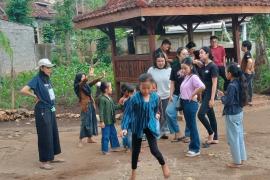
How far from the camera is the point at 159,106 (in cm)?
673

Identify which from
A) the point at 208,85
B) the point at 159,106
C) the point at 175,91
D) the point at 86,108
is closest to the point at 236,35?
the point at 175,91

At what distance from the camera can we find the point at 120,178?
A: 650 cm

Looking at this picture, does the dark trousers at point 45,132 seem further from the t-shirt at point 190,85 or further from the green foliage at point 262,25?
the green foliage at point 262,25

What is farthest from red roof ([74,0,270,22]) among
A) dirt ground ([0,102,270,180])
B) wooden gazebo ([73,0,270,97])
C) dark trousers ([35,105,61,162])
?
dark trousers ([35,105,61,162])

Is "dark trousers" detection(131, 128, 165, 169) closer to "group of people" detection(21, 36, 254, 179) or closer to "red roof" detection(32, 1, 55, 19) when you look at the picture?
"group of people" detection(21, 36, 254, 179)

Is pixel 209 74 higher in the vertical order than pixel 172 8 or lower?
lower

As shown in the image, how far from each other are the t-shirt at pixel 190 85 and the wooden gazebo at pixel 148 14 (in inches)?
135

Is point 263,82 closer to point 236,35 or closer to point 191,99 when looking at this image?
point 236,35

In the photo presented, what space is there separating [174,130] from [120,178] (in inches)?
91.3

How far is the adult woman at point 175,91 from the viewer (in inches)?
324

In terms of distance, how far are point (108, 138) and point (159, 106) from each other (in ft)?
5.57

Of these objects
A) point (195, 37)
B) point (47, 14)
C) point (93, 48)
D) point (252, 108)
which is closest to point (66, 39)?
point (93, 48)

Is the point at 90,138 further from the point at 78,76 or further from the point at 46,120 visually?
the point at 46,120

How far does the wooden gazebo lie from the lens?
10.7 metres
